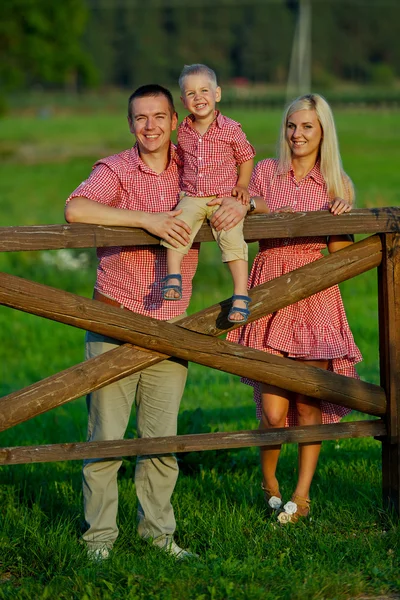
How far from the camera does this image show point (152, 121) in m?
4.93

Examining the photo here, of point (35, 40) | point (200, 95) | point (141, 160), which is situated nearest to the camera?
point (200, 95)

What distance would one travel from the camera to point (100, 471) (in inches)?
204

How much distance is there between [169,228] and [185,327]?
49cm

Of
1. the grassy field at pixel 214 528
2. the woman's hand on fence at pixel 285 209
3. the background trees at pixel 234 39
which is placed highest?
the background trees at pixel 234 39

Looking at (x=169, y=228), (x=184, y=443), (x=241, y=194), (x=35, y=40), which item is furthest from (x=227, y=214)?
(x=35, y=40)

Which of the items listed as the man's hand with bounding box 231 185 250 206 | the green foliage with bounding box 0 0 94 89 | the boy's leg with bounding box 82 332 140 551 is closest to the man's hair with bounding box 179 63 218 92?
the man's hand with bounding box 231 185 250 206

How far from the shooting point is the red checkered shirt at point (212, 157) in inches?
197

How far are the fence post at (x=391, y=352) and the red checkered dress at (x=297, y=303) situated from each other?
0.81 feet

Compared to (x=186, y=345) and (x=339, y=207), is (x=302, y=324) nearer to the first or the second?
(x=339, y=207)

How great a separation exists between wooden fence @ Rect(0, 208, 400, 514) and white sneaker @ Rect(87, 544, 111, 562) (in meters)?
0.46

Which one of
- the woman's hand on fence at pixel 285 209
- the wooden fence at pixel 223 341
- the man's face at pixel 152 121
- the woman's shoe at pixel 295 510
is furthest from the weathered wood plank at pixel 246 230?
the woman's shoe at pixel 295 510

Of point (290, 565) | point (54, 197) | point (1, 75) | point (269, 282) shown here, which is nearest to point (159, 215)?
point (269, 282)

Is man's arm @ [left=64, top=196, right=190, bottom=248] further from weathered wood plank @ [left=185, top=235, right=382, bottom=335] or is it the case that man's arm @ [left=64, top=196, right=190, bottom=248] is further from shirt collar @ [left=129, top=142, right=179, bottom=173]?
weathered wood plank @ [left=185, top=235, right=382, bottom=335]

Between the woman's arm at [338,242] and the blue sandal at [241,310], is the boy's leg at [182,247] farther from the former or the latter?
the woman's arm at [338,242]
